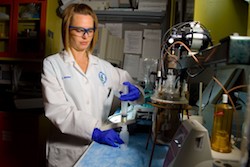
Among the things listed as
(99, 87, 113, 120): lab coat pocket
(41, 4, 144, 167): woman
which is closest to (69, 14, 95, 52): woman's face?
(41, 4, 144, 167): woman

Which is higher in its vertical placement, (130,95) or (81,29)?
(81,29)

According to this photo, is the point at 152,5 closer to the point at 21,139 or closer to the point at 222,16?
the point at 222,16

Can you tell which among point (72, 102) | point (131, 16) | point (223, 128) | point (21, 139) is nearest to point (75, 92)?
point (72, 102)

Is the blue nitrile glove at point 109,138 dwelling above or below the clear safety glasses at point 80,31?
below

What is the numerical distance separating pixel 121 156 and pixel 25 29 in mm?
2282

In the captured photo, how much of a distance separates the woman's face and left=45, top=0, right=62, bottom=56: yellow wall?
1.22 metres

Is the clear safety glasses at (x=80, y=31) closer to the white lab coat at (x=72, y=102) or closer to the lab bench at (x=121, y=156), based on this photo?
the white lab coat at (x=72, y=102)

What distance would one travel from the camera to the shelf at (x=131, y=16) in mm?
2279

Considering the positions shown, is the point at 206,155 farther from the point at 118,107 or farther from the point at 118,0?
the point at 118,0

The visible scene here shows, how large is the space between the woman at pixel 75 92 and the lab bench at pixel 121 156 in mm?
139

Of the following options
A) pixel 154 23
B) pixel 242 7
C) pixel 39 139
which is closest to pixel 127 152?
pixel 242 7

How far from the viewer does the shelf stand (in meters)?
2.28

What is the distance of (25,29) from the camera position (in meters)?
2.52

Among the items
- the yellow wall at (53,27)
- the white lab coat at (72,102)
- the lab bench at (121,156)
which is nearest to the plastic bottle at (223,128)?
the lab bench at (121,156)
